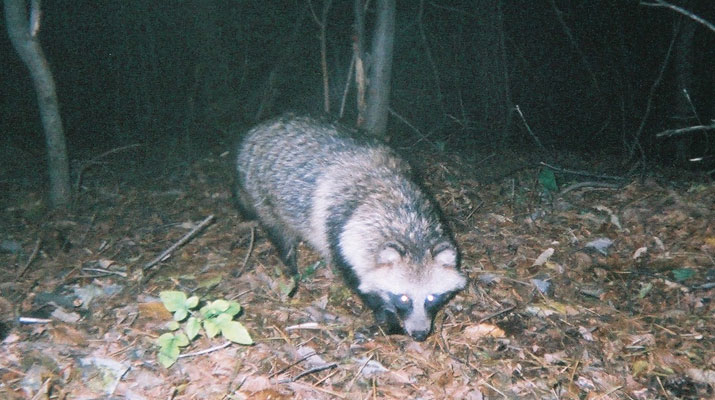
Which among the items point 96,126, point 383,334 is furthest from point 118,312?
point 96,126

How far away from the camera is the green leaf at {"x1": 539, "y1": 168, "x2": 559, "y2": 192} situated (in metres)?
6.25

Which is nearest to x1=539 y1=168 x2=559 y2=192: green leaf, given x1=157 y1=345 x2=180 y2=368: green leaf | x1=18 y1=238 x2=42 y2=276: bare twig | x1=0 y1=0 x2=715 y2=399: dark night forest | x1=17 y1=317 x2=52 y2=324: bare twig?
x1=0 y1=0 x2=715 y2=399: dark night forest

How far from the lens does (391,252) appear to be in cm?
378

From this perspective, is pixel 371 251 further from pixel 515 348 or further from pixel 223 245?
pixel 223 245

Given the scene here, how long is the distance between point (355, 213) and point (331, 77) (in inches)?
374

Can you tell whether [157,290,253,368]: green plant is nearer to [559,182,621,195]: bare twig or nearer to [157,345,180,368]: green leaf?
[157,345,180,368]: green leaf

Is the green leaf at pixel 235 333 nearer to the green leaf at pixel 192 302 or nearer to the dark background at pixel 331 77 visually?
the green leaf at pixel 192 302

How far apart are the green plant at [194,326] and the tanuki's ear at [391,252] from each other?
1.21 meters

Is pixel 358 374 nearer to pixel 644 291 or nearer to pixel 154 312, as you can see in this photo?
pixel 154 312

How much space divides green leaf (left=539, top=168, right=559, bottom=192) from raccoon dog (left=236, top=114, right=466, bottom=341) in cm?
231

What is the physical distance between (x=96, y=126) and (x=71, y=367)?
410 inches

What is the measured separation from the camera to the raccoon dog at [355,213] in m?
3.92

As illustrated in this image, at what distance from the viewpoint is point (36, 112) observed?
12.4m

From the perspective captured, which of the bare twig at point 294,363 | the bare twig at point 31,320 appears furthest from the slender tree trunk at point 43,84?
the bare twig at point 294,363
